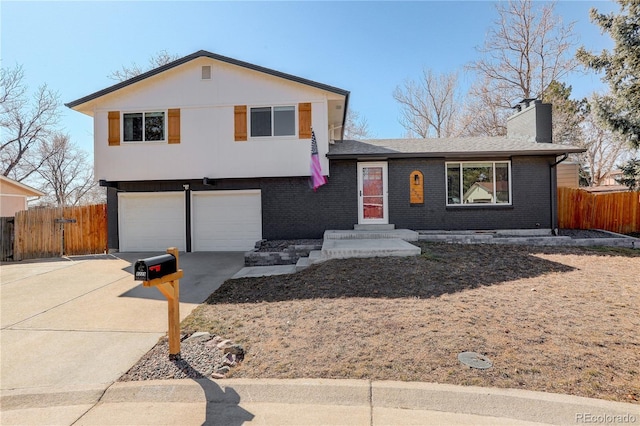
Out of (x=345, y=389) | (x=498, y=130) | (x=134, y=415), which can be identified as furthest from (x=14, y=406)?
(x=498, y=130)

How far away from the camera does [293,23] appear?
1077cm

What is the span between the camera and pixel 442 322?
13.1 ft

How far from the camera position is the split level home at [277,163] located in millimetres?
10531

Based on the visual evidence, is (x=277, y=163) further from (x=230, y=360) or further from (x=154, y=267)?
(x=230, y=360)

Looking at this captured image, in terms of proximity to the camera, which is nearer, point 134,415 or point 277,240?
point 134,415

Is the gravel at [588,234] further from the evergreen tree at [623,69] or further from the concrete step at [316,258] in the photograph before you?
the concrete step at [316,258]

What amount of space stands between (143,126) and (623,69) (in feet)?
53.4

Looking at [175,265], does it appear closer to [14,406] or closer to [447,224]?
[14,406]

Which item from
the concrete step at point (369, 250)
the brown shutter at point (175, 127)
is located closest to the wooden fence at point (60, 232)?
the brown shutter at point (175, 127)

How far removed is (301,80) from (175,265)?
8464 millimetres

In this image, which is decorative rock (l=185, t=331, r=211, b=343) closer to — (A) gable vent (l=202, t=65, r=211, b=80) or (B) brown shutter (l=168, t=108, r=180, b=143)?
(B) brown shutter (l=168, t=108, r=180, b=143)

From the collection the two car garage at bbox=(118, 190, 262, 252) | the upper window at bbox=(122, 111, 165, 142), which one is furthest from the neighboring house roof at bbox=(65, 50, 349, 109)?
the two car garage at bbox=(118, 190, 262, 252)

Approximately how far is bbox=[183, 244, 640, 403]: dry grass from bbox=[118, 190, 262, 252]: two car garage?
4420 mm

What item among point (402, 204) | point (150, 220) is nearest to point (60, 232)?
point (150, 220)
